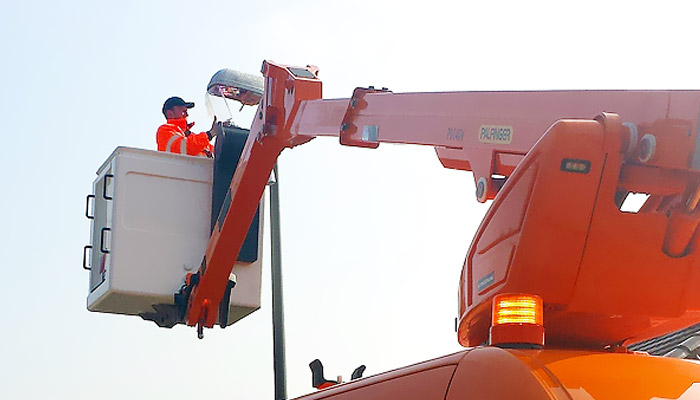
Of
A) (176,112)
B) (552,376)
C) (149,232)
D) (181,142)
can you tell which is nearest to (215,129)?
(181,142)

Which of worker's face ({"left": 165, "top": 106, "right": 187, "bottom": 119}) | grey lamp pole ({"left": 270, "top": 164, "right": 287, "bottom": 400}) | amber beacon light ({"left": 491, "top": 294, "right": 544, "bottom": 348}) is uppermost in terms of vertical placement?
worker's face ({"left": 165, "top": 106, "right": 187, "bottom": 119})

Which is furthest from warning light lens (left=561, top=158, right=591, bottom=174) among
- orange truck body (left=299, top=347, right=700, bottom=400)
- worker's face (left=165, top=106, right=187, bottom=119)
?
worker's face (left=165, top=106, right=187, bottom=119)

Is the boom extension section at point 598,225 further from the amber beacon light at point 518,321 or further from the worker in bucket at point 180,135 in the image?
the worker in bucket at point 180,135

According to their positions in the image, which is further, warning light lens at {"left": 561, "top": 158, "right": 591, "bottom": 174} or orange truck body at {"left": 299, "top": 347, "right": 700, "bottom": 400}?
warning light lens at {"left": 561, "top": 158, "right": 591, "bottom": 174}

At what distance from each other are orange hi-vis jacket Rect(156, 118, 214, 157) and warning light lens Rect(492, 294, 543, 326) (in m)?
5.47

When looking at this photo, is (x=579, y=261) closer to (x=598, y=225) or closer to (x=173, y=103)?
(x=598, y=225)

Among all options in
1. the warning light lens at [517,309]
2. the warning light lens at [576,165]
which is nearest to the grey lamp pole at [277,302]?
the warning light lens at [576,165]

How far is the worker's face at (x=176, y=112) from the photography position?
8500 millimetres

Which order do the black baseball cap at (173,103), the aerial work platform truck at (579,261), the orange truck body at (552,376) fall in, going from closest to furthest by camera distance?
the orange truck body at (552,376) < the aerial work platform truck at (579,261) < the black baseball cap at (173,103)

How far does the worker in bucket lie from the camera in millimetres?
8204

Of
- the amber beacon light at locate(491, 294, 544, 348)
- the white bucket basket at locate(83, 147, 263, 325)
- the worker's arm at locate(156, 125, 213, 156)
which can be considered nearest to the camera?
the amber beacon light at locate(491, 294, 544, 348)

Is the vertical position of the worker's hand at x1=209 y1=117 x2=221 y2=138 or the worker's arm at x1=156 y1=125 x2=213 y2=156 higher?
the worker's hand at x1=209 y1=117 x2=221 y2=138

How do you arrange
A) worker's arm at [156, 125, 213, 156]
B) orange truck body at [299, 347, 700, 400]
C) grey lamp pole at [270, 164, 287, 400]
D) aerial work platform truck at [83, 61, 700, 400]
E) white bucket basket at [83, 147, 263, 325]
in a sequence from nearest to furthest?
orange truck body at [299, 347, 700, 400] < aerial work platform truck at [83, 61, 700, 400] < white bucket basket at [83, 147, 263, 325] < grey lamp pole at [270, 164, 287, 400] < worker's arm at [156, 125, 213, 156]

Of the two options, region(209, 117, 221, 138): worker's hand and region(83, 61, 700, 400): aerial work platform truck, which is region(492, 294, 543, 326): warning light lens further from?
region(209, 117, 221, 138): worker's hand
